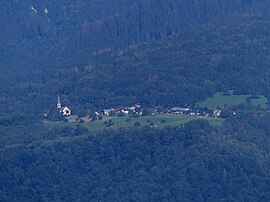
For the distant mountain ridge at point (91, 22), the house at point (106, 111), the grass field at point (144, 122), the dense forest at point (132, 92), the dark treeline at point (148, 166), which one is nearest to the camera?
the dark treeline at point (148, 166)

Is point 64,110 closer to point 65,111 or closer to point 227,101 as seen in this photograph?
point 65,111

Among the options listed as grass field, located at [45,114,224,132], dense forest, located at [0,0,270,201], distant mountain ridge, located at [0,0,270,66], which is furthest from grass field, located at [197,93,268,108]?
distant mountain ridge, located at [0,0,270,66]

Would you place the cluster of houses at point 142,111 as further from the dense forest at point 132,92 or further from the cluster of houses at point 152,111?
the dense forest at point 132,92

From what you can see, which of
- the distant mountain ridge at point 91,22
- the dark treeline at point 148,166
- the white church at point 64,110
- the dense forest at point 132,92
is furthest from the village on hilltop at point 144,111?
the distant mountain ridge at point 91,22

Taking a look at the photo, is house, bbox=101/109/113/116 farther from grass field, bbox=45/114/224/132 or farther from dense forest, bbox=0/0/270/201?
grass field, bbox=45/114/224/132

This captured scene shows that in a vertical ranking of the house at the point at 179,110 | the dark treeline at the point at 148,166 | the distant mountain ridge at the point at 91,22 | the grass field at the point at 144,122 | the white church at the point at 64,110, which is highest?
the distant mountain ridge at the point at 91,22

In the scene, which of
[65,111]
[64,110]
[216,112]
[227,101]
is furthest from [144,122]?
[64,110]

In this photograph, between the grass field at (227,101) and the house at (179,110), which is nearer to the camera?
the grass field at (227,101)
